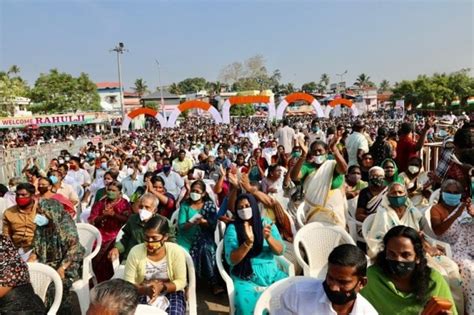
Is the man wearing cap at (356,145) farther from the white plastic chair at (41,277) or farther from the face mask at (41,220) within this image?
the white plastic chair at (41,277)

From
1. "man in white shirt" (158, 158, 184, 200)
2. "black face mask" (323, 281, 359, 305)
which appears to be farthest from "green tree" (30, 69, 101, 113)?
"black face mask" (323, 281, 359, 305)

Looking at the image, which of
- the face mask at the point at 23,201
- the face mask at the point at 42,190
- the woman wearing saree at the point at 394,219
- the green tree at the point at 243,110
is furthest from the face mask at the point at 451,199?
the green tree at the point at 243,110

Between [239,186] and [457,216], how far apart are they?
1.98 metres

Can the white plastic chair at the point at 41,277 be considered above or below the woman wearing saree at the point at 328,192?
below

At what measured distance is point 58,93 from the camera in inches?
1590

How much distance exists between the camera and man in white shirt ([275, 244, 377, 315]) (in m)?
1.94

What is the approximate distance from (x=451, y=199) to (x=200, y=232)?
247 centimetres

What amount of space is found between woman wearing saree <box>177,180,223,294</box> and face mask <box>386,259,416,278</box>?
214cm

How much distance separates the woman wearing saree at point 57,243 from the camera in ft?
10.8

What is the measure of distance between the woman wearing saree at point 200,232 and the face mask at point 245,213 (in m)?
1.20

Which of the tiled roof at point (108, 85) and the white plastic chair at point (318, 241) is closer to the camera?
the white plastic chair at point (318, 241)

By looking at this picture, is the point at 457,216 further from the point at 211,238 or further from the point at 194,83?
the point at 194,83

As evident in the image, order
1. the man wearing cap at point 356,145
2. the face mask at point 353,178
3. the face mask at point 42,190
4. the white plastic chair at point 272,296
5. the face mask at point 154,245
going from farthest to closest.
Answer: the man wearing cap at point 356,145, the face mask at point 353,178, the face mask at point 42,190, the face mask at point 154,245, the white plastic chair at point 272,296

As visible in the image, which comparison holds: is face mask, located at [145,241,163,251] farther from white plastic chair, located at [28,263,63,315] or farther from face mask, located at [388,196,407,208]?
face mask, located at [388,196,407,208]
